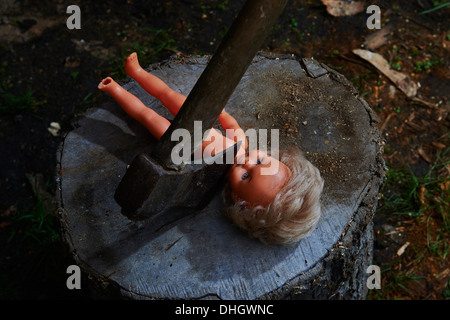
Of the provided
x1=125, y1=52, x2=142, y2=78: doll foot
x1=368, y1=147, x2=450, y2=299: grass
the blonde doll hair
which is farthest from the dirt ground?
the blonde doll hair

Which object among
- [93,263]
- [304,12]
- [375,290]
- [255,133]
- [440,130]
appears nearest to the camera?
[93,263]

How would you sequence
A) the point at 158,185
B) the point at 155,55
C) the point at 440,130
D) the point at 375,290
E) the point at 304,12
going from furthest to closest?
1. the point at 304,12
2. the point at 155,55
3. the point at 440,130
4. the point at 375,290
5. the point at 158,185

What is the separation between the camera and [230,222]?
246cm

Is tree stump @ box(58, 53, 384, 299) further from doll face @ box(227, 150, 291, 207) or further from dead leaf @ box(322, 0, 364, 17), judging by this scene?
dead leaf @ box(322, 0, 364, 17)

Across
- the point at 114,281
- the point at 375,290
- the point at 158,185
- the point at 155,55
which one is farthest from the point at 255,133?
the point at 155,55

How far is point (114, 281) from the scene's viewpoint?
2.29m

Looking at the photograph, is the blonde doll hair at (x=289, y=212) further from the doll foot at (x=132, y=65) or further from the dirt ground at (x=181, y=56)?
the dirt ground at (x=181, y=56)

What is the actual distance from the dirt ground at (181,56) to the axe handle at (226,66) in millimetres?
1267

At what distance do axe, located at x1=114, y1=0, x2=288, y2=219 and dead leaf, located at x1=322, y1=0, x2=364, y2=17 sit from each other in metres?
3.08

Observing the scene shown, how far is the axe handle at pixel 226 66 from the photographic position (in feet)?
6.01

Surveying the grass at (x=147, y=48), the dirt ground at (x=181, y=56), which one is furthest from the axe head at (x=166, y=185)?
the grass at (x=147, y=48)

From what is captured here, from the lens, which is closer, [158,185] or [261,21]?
[261,21]

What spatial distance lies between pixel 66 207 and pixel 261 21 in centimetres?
149

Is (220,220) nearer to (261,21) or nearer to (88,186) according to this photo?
(88,186)
